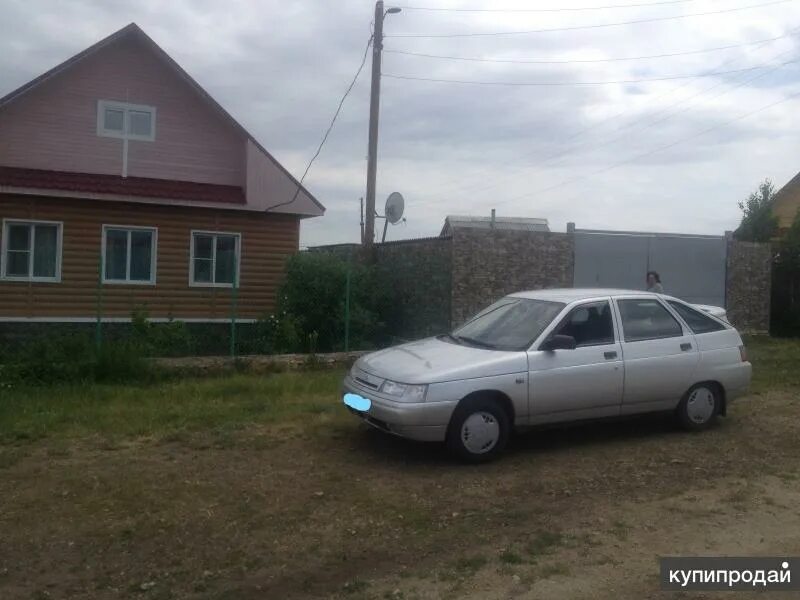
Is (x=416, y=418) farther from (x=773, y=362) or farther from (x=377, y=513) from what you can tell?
(x=773, y=362)

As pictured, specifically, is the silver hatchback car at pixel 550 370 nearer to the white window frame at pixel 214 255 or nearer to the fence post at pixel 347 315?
the fence post at pixel 347 315

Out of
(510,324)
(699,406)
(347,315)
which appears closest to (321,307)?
(347,315)

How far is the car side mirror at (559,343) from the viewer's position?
773cm

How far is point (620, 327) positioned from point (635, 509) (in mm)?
2408

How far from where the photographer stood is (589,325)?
822 cm

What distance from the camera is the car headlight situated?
720 centimetres

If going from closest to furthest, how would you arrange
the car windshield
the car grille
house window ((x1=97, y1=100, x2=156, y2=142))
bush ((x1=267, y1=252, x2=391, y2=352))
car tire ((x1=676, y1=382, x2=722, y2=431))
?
the car grille
the car windshield
car tire ((x1=676, y1=382, x2=722, y2=431))
bush ((x1=267, y1=252, x2=391, y2=352))
house window ((x1=97, y1=100, x2=156, y2=142))

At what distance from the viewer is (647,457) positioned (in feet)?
25.5

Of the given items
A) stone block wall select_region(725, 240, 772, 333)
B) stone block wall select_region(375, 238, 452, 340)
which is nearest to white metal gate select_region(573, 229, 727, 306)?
stone block wall select_region(725, 240, 772, 333)

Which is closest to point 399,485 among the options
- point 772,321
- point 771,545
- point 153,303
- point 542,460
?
point 542,460

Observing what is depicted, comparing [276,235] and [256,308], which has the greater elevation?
[276,235]

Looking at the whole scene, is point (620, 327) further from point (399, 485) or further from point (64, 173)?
point (64, 173)

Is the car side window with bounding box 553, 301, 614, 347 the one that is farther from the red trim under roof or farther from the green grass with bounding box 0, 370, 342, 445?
the red trim under roof

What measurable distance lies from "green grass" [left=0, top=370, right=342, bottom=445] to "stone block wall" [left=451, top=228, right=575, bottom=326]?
4.13 meters
